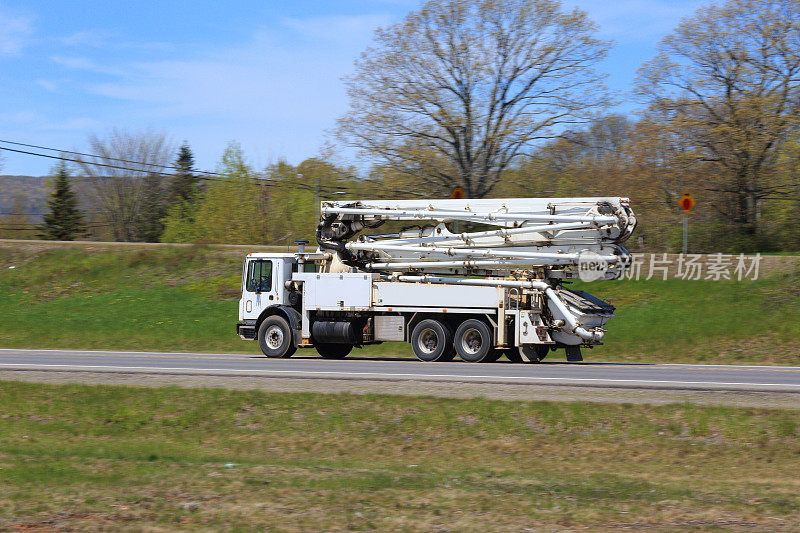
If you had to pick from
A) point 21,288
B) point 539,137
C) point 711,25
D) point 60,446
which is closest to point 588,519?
point 60,446

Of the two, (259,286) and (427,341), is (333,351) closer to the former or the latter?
(259,286)

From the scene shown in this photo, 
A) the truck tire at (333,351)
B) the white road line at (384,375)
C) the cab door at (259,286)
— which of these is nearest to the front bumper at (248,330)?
the cab door at (259,286)

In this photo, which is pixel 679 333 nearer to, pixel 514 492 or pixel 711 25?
pixel 711 25

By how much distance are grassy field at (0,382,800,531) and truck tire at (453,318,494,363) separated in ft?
23.0

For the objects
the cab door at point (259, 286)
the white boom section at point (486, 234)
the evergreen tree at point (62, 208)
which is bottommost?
the cab door at point (259, 286)

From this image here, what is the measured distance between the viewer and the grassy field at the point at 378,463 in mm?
7559

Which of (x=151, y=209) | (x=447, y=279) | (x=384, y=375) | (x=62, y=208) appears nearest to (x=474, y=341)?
(x=447, y=279)

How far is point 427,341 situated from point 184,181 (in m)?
58.7

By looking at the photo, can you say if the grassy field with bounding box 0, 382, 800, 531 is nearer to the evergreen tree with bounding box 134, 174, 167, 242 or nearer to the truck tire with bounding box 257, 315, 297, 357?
the truck tire with bounding box 257, 315, 297, 357

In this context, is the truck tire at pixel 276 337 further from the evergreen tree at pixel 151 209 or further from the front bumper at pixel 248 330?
the evergreen tree at pixel 151 209

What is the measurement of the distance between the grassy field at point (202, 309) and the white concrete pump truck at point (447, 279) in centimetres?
356

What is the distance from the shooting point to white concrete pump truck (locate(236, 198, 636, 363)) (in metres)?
19.8

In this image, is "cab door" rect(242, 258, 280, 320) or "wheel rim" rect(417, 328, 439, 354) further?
"cab door" rect(242, 258, 280, 320)

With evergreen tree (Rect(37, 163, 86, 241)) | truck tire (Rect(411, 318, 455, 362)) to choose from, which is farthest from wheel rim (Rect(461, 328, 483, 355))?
evergreen tree (Rect(37, 163, 86, 241))
